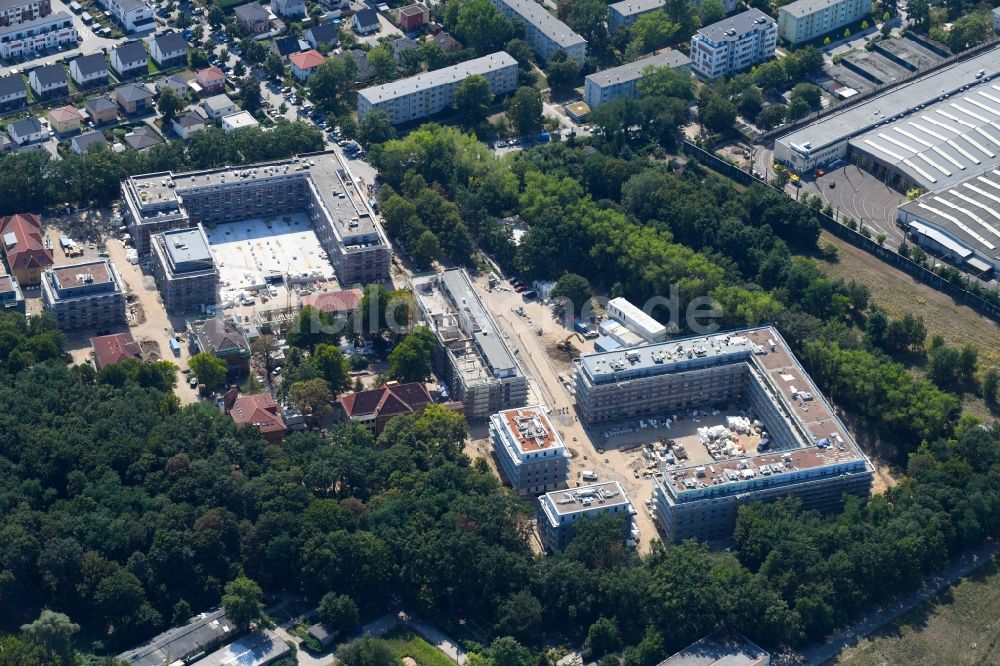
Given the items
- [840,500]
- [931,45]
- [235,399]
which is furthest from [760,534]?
[931,45]

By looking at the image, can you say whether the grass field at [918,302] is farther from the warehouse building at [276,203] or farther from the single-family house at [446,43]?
the single-family house at [446,43]

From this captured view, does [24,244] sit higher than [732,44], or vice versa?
[24,244]

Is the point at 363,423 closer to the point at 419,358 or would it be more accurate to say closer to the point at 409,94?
the point at 419,358

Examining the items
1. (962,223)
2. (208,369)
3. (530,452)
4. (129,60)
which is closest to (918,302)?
(962,223)

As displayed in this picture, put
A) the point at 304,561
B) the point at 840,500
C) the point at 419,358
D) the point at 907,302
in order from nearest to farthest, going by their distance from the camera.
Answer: the point at 304,561
the point at 840,500
the point at 419,358
the point at 907,302

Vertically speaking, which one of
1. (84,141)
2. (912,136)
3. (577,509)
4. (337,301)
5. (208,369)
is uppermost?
(84,141)

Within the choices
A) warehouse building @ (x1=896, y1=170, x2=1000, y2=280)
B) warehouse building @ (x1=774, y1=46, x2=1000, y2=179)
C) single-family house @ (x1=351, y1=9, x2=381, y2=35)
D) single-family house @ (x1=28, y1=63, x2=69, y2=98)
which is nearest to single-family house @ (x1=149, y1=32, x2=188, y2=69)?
single-family house @ (x1=28, y1=63, x2=69, y2=98)

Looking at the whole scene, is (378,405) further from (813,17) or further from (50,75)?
(813,17)
